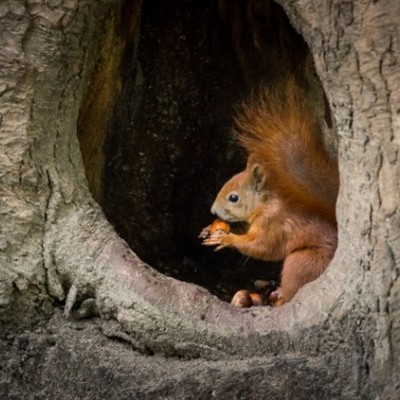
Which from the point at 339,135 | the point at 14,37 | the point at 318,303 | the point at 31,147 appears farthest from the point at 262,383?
the point at 14,37

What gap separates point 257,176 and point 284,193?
181 millimetres

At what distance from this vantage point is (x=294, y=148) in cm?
360

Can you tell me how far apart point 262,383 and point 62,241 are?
73cm

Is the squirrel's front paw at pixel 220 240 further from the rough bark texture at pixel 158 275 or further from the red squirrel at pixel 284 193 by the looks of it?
the rough bark texture at pixel 158 275

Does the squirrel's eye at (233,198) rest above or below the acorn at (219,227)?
above

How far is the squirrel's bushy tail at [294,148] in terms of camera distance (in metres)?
3.59

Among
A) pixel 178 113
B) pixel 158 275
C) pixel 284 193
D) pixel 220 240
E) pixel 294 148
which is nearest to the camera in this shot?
pixel 158 275

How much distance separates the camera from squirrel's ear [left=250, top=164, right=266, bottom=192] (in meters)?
3.97

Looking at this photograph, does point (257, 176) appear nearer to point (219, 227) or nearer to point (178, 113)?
point (219, 227)

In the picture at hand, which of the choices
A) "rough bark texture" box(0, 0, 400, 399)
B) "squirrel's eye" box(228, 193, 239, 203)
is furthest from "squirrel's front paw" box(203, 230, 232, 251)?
"rough bark texture" box(0, 0, 400, 399)

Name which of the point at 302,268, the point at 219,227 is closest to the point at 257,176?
the point at 219,227

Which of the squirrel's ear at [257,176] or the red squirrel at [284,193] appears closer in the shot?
the red squirrel at [284,193]

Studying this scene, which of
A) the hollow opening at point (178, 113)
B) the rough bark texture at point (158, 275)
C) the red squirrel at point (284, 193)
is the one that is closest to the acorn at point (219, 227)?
the red squirrel at point (284, 193)

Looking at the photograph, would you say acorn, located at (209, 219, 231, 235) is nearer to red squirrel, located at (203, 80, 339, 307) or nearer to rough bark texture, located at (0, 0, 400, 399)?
red squirrel, located at (203, 80, 339, 307)
